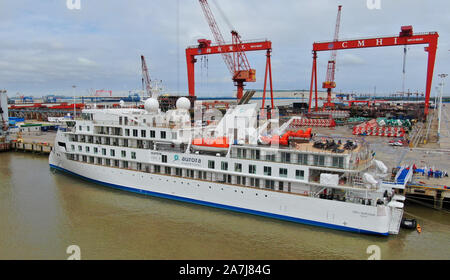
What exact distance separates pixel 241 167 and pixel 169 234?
623cm

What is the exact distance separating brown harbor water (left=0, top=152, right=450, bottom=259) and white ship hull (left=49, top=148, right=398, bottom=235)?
0.53 meters

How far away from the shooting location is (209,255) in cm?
1551

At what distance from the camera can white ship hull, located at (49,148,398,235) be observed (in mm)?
16667

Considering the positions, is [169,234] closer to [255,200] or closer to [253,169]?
[255,200]

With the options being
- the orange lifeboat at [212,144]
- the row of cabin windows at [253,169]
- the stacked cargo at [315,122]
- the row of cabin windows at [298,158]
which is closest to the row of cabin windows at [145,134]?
the orange lifeboat at [212,144]

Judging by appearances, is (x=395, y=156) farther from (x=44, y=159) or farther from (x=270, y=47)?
(x=44, y=159)

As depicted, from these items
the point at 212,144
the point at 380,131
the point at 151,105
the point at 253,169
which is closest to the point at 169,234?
the point at 253,169

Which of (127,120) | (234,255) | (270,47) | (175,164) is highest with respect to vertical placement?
(270,47)

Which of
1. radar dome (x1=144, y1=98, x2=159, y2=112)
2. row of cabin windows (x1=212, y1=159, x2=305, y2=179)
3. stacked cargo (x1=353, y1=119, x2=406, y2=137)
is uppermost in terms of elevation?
radar dome (x1=144, y1=98, x2=159, y2=112)

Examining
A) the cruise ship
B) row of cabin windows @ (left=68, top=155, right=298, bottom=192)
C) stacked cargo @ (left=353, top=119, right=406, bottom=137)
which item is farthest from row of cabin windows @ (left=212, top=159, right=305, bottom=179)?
stacked cargo @ (left=353, top=119, right=406, bottom=137)

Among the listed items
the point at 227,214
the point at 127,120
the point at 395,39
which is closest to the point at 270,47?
the point at 395,39

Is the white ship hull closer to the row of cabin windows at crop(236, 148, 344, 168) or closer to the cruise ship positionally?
the cruise ship

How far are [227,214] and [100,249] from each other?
26.7 ft

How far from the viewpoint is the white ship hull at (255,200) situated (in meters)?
16.7
